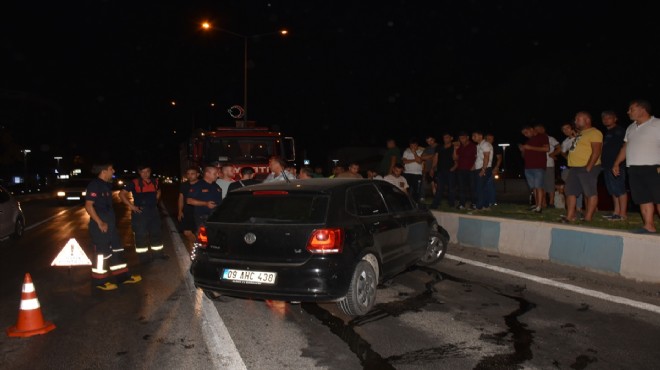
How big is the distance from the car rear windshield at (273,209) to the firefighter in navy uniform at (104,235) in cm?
201

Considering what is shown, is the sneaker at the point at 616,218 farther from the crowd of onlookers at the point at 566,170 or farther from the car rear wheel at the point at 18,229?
the car rear wheel at the point at 18,229

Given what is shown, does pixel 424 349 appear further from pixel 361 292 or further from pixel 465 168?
pixel 465 168

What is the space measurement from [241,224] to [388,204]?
1.97 m

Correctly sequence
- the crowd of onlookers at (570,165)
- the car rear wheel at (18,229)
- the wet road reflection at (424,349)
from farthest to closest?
1. the car rear wheel at (18,229)
2. the crowd of onlookers at (570,165)
3. the wet road reflection at (424,349)

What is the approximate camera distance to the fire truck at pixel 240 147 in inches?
599

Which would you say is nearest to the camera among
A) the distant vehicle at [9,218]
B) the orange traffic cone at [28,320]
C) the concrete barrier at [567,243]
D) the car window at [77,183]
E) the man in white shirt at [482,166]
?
the orange traffic cone at [28,320]

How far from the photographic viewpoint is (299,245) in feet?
17.7

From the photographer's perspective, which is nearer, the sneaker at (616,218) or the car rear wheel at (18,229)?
the sneaker at (616,218)

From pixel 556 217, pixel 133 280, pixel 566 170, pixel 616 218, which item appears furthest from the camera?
pixel 566 170

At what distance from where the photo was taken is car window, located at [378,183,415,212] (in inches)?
271

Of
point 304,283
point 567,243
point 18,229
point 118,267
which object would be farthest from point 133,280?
point 18,229

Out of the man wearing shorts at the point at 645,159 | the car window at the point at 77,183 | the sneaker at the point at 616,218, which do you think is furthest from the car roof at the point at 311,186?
the car window at the point at 77,183

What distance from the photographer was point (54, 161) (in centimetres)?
8812

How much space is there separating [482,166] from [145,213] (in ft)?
24.5
